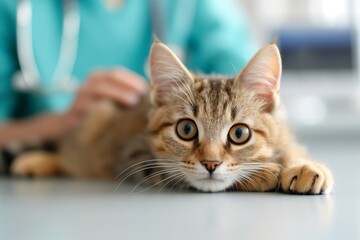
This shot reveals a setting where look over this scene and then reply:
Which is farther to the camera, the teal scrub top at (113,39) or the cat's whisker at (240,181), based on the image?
the teal scrub top at (113,39)

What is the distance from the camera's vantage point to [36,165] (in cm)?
137

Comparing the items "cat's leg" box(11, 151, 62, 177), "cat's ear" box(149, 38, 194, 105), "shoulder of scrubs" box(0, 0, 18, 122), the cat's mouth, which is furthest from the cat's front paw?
"shoulder of scrubs" box(0, 0, 18, 122)

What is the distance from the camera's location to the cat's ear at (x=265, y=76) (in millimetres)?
863

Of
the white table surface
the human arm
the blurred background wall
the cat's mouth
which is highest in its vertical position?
the blurred background wall

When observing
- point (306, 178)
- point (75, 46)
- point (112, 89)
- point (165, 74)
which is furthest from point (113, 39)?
point (306, 178)

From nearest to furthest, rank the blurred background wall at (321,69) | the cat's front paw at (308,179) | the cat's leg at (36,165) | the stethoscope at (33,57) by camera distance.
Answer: the cat's front paw at (308,179) → the cat's leg at (36,165) → the stethoscope at (33,57) → the blurred background wall at (321,69)

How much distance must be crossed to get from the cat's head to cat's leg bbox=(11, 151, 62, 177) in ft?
1.72

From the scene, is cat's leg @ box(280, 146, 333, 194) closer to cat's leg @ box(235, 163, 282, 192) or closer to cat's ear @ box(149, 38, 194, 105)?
cat's leg @ box(235, 163, 282, 192)

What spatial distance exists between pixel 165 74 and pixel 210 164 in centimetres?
22

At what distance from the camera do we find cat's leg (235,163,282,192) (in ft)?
2.91

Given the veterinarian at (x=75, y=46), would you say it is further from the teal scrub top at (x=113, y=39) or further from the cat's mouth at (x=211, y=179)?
the cat's mouth at (x=211, y=179)

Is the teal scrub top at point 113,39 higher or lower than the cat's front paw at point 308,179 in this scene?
higher

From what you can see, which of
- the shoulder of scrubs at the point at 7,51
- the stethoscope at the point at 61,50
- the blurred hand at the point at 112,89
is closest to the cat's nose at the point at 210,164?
the blurred hand at the point at 112,89

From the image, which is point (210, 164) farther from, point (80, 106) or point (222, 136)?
point (80, 106)
